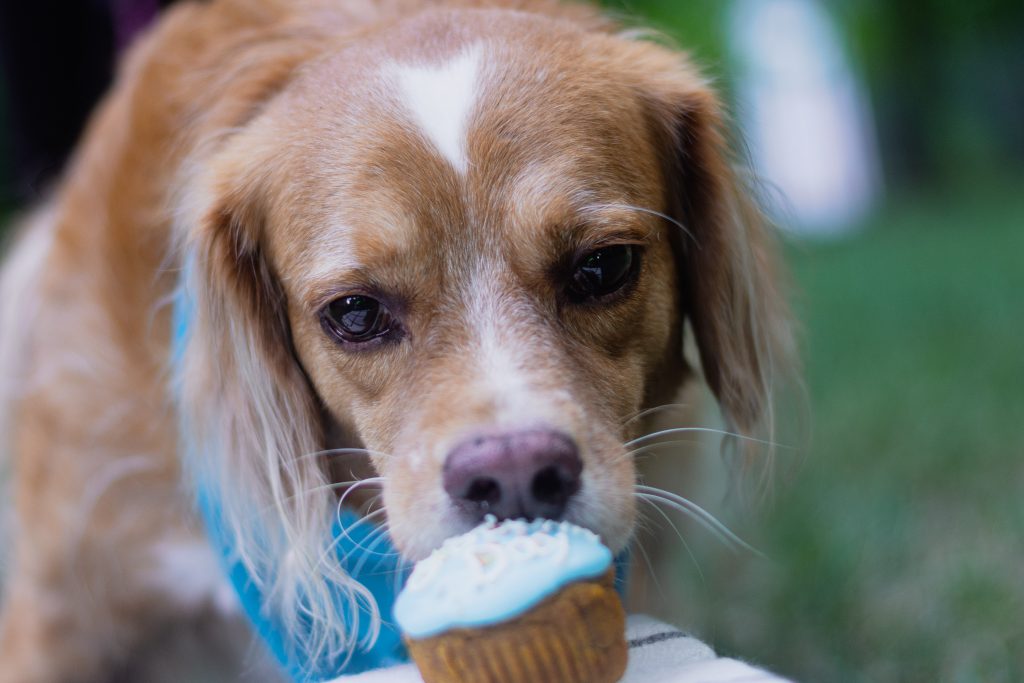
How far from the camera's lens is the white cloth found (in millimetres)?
1641

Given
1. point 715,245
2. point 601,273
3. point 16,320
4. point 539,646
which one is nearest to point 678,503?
point 715,245

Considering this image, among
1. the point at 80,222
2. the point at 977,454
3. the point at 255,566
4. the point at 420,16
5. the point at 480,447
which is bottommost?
the point at 977,454

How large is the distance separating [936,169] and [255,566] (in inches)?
695

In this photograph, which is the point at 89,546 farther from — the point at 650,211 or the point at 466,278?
the point at 650,211

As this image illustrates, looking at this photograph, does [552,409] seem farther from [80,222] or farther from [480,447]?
[80,222]

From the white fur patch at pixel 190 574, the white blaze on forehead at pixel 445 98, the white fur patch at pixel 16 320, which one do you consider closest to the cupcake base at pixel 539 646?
the white blaze on forehead at pixel 445 98

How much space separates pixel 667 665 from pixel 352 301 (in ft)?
2.89

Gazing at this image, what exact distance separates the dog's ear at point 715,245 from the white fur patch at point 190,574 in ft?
4.52

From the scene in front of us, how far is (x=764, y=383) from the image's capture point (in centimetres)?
248

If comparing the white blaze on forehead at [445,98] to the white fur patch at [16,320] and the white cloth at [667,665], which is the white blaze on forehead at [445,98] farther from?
the white fur patch at [16,320]

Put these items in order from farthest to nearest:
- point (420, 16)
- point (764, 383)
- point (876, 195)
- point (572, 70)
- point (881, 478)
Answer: point (876, 195)
point (881, 478)
point (764, 383)
point (420, 16)
point (572, 70)

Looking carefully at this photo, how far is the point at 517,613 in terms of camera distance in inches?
58.7

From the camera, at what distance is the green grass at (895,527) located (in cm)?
260

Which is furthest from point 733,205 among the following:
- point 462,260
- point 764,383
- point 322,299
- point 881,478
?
point 881,478
